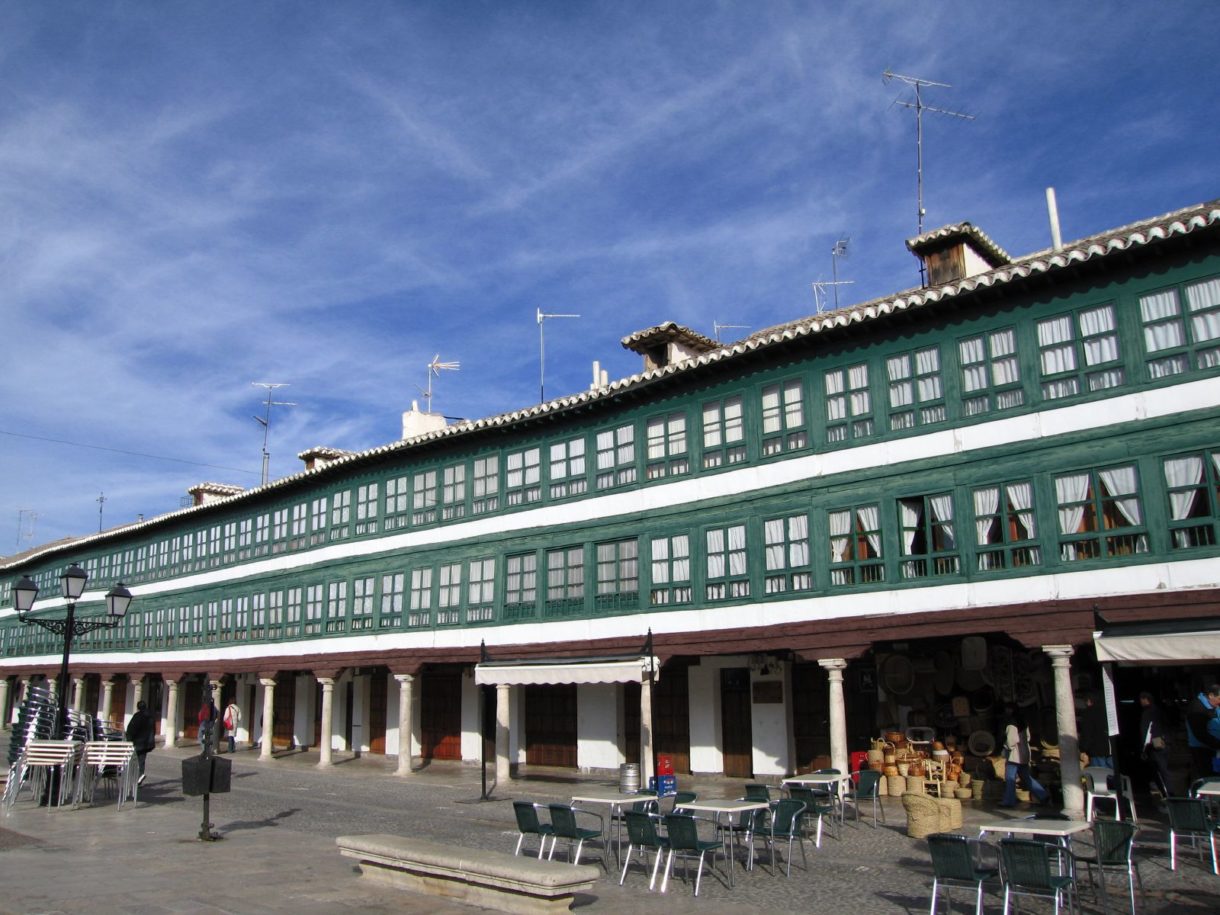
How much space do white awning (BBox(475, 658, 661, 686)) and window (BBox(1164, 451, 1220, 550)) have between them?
30.2 feet

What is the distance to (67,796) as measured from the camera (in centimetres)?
1808

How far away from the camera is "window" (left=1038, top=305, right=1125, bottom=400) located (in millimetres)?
15914

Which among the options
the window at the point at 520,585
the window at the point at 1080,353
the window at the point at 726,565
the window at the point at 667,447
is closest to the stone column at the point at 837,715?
the window at the point at 726,565

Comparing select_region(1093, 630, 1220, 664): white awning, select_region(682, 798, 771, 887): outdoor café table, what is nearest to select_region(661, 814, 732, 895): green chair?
select_region(682, 798, 771, 887): outdoor café table

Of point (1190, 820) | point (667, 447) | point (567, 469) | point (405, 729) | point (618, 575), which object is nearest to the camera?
point (1190, 820)

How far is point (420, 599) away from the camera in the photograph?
26875 mm

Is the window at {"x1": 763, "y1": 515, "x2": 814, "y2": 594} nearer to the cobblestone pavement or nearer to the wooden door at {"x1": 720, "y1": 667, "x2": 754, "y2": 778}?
the wooden door at {"x1": 720, "y1": 667, "x2": 754, "y2": 778}

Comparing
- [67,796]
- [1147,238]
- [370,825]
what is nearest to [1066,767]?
[1147,238]

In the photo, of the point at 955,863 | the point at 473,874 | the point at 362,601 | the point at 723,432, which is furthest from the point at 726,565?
the point at 362,601

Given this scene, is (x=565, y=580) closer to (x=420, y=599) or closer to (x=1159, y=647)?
(x=420, y=599)

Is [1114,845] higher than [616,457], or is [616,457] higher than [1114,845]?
[616,457]

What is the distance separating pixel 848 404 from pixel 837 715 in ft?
17.8

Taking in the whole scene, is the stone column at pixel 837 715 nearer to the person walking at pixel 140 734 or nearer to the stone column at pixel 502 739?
the stone column at pixel 502 739

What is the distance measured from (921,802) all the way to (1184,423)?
21.7 feet
